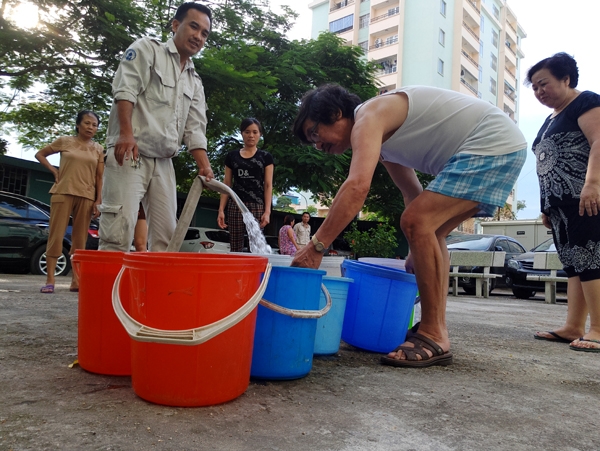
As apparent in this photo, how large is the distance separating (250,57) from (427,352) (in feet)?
31.0

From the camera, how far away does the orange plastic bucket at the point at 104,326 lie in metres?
2.03

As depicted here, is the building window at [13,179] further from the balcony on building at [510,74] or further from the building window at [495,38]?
the balcony on building at [510,74]

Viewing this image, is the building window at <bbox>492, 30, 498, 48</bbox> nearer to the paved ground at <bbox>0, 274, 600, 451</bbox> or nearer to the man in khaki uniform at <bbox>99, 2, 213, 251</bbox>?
the man in khaki uniform at <bbox>99, 2, 213, 251</bbox>

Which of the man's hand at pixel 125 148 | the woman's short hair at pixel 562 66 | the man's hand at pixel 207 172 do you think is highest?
the woman's short hair at pixel 562 66

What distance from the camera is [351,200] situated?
7.18 feet

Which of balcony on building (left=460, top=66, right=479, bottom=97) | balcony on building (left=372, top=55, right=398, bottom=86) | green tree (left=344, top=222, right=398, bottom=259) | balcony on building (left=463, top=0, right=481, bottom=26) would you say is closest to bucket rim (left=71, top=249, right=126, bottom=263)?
green tree (left=344, top=222, right=398, bottom=259)

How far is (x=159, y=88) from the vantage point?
3.05 m

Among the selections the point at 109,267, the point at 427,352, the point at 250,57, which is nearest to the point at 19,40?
the point at 250,57

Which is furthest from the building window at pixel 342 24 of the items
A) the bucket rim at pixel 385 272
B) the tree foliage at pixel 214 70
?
the bucket rim at pixel 385 272

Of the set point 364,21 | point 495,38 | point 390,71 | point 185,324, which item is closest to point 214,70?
point 185,324

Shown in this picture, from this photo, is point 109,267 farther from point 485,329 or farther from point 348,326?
point 485,329

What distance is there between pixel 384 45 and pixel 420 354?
41.2m

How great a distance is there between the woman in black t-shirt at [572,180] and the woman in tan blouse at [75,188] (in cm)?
408

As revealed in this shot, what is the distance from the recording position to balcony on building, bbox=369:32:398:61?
128 feet
